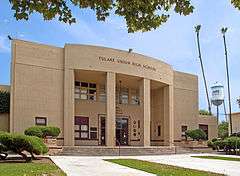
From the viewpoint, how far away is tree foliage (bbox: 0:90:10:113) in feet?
99.9

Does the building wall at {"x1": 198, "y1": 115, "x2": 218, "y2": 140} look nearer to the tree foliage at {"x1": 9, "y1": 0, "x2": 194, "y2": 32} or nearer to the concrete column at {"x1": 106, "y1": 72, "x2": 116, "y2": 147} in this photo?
the concrete column at {"x1": 106, "y1": 72, "x2": 116, "y2": 147}

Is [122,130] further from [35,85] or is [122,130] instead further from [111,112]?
[35,85]

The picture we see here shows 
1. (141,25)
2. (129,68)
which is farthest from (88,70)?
(141,25)

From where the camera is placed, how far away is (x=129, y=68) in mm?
34938

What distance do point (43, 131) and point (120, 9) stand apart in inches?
883

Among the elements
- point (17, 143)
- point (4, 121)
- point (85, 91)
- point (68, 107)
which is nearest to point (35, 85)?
point (68, 107)

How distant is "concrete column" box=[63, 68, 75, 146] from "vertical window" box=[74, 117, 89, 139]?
439cm

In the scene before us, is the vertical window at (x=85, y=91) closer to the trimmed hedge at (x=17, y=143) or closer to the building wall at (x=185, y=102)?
the building wall at (x=185, y=102)

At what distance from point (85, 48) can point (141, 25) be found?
26.1m

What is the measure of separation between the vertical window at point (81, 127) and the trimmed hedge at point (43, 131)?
21.8 ft

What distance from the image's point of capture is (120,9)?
6.93 m

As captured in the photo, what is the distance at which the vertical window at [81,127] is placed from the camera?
36.1m

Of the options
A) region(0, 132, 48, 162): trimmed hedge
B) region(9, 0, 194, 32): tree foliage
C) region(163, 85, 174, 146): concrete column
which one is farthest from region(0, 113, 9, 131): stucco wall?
region(9, 0, 194, 32): tree foliage

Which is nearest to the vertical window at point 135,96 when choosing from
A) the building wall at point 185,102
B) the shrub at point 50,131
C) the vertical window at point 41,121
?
the building wall at point 185,102
